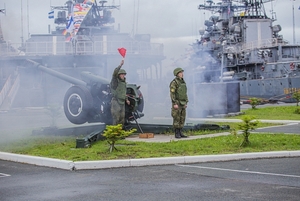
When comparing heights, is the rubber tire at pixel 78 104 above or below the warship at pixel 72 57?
below

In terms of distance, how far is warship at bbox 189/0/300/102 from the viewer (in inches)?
1602

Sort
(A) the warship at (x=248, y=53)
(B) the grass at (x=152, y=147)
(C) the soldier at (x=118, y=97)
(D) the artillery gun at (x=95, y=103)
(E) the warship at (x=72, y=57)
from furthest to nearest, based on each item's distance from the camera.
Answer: (A) the warship at (x=248, y=53) < (E) the warship at (x=72, y=57) < (D) the artillery gun at (x=95, y=103) < (C) the soldier at (x=118, y=97) < (B) the grass at (x=152, y=147)

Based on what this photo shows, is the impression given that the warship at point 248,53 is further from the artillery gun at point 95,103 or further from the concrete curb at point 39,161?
the concrete curb at point 39,161

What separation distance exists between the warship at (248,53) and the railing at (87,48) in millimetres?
5771

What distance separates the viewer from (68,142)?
13352mm

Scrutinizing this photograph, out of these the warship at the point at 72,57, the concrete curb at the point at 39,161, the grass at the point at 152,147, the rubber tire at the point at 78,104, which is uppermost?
the warship at the point at 72,57

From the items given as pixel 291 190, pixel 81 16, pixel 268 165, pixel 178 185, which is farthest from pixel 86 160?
pixel 81 16

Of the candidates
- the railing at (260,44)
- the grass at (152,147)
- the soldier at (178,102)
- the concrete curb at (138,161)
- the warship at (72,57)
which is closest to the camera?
the concrete curb at (138,161)

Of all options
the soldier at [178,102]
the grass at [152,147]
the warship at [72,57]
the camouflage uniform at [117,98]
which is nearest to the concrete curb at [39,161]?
the grass at [152,147]

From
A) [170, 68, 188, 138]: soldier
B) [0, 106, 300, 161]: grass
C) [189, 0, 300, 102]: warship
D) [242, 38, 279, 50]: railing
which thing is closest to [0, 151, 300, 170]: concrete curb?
[0, 106, 300, 161]: grass

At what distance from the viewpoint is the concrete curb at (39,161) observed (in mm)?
9914

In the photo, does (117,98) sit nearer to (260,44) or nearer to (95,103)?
(95,103)

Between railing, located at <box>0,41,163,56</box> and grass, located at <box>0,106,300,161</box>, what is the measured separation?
15.2 m

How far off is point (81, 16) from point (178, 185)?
1953cm
